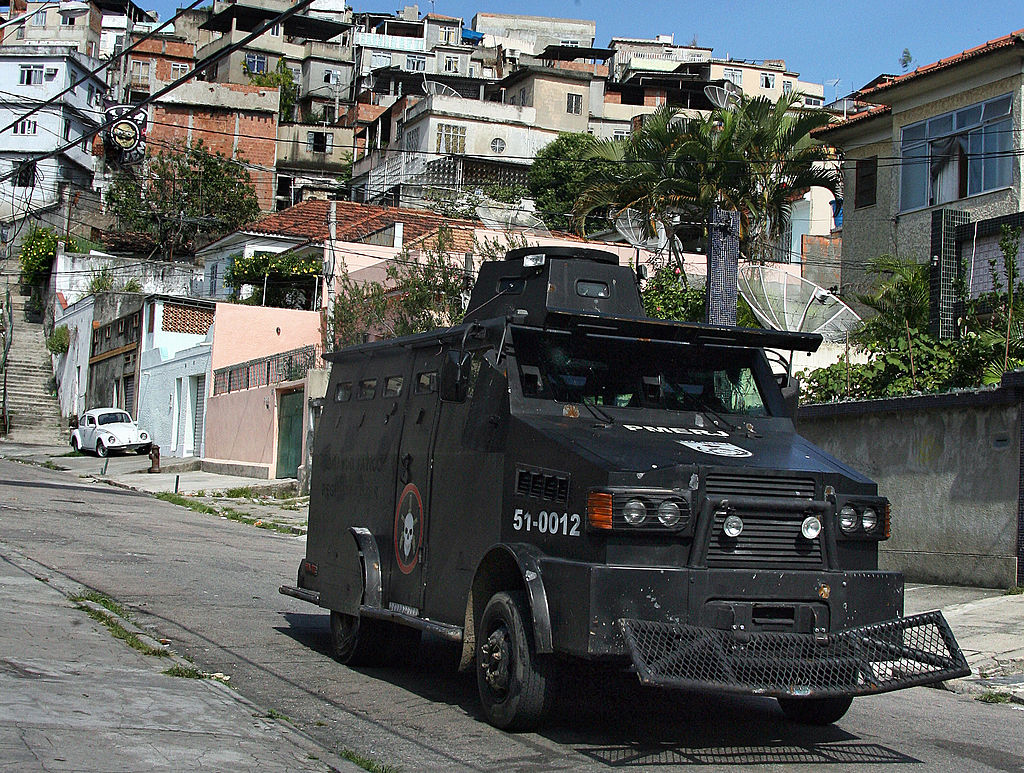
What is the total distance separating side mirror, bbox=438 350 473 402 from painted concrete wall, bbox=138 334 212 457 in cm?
2987

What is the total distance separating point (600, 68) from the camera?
253 ft

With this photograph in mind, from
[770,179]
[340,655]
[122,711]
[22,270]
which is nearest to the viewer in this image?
[122,711]

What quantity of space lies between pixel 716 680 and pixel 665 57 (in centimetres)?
8092

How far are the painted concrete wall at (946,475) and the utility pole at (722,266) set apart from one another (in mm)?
2100

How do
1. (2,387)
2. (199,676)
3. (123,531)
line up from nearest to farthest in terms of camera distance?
1. (199,676)
2. (123,531)
3. (2,387)

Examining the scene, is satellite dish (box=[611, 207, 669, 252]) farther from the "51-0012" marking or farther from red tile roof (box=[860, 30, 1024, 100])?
the "51-0012" marking

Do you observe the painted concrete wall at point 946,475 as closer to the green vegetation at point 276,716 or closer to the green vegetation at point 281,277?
the green vegetation at point 276,716

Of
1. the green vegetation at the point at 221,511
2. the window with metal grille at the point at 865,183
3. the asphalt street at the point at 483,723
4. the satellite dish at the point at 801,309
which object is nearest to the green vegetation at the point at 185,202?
the green vegetation at the point at 221,511

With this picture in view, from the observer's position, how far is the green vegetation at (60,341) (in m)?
51.9

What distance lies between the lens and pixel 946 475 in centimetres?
1372

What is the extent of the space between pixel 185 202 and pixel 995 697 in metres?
55.5

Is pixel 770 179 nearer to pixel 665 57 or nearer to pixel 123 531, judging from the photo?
pixel 123 531

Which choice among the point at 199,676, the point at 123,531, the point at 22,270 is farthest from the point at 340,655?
the point at 22,270

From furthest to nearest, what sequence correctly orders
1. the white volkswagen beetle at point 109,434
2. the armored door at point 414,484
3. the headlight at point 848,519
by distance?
the white volkswagen beetle at point 109,434, the armored door at point 414,484, the headlight at point 848,519
